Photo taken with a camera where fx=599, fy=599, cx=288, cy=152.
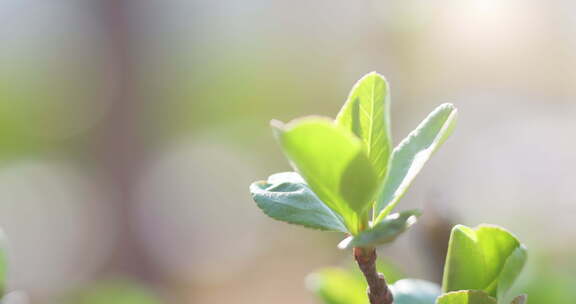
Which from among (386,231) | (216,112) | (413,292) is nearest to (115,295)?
(413,292)

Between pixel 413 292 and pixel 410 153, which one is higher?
pixel 410 153

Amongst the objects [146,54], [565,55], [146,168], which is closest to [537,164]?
[565,55]

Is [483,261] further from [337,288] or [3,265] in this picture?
[3,265]

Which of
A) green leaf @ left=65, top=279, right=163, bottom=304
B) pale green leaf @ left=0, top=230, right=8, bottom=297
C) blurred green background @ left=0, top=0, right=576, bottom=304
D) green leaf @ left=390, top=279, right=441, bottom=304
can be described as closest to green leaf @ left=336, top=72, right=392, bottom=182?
green leaf @ left=390, top=279, right=441, bottom=304

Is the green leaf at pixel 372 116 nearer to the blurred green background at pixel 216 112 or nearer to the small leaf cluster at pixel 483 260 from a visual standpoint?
the small leaf cluster at pixel 483 260

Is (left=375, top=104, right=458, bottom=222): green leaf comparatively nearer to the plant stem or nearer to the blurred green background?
the plant stem

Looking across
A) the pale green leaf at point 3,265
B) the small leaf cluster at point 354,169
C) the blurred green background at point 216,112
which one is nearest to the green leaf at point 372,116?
the small leaf cluster at point 354,169

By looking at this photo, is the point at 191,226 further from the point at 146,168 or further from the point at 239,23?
the point at 239,23
